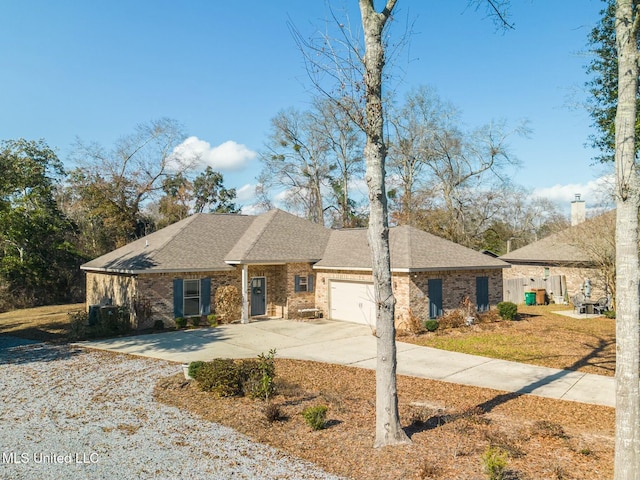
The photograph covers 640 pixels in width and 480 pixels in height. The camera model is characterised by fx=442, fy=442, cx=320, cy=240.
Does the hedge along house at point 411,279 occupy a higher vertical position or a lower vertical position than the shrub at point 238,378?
higher

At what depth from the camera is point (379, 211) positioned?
6887mm

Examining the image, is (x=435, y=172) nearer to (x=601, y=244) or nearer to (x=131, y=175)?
(x=601, y=244)

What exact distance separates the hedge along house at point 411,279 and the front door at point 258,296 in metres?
2.59

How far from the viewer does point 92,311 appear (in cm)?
1869

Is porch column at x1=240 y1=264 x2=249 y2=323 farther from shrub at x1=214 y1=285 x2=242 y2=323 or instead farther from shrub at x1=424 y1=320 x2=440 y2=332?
shrub at x1=424 y1=320 x2=440 y2=332

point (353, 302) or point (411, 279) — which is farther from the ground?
point (411, 279)

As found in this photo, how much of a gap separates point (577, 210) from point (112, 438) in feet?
A: 106

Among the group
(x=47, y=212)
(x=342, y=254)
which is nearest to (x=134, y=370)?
(x=342, y=254)

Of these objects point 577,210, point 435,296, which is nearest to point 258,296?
point 435,296

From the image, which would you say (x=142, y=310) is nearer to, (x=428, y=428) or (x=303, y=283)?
(x=303, y=283)

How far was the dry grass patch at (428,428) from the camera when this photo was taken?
5980mm

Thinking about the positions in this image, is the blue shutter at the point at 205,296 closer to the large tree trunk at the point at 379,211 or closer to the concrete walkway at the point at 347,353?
the concrete walkway at the point at 347,353

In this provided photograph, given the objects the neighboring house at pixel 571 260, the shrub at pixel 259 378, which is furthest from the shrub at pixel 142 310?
the neighboring house at pixel 571 260

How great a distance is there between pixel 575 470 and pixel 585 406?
11.3 ft
